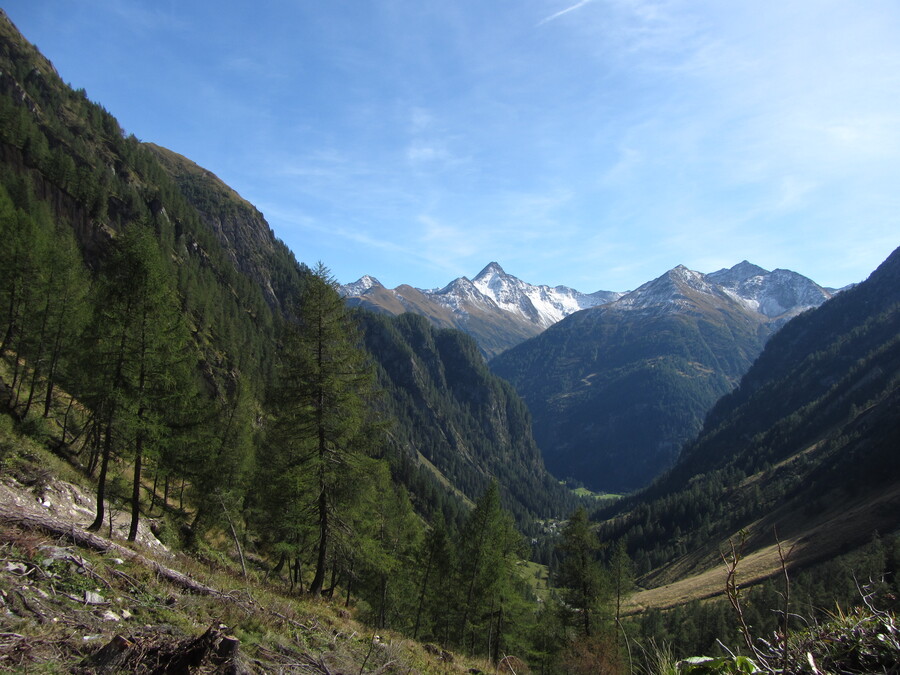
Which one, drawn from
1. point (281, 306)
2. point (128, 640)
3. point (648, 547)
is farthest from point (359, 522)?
point (648, 547)

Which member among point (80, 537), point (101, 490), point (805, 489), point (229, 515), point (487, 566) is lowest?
point (805, 489)

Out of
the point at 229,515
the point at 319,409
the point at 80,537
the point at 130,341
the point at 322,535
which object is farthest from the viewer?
the point at 322,535

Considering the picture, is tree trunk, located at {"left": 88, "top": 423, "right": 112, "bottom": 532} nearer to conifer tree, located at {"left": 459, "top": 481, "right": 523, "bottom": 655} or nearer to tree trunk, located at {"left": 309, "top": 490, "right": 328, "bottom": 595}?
tree trunk, located at {"left": 309, "top": 490, "right": 328, "bottom": 595}

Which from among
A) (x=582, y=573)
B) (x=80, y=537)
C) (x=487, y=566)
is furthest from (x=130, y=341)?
(x=582, y=573)

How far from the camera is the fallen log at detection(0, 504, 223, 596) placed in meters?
8.45

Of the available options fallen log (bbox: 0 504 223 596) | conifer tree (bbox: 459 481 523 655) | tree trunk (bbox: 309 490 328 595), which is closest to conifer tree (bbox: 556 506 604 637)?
conifer tree (bbox: 459 481 523 655)

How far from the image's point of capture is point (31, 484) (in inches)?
688

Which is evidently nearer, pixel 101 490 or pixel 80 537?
pixel 80 537

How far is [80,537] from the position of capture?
9.03m

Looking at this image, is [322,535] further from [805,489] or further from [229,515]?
[805,489]

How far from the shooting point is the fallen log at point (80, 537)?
8.45 meters

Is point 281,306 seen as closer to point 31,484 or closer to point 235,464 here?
point 235,464

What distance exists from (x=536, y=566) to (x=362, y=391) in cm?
14816

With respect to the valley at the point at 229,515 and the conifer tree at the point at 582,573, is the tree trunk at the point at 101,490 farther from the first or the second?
the conifer tree at the point at 582,573
